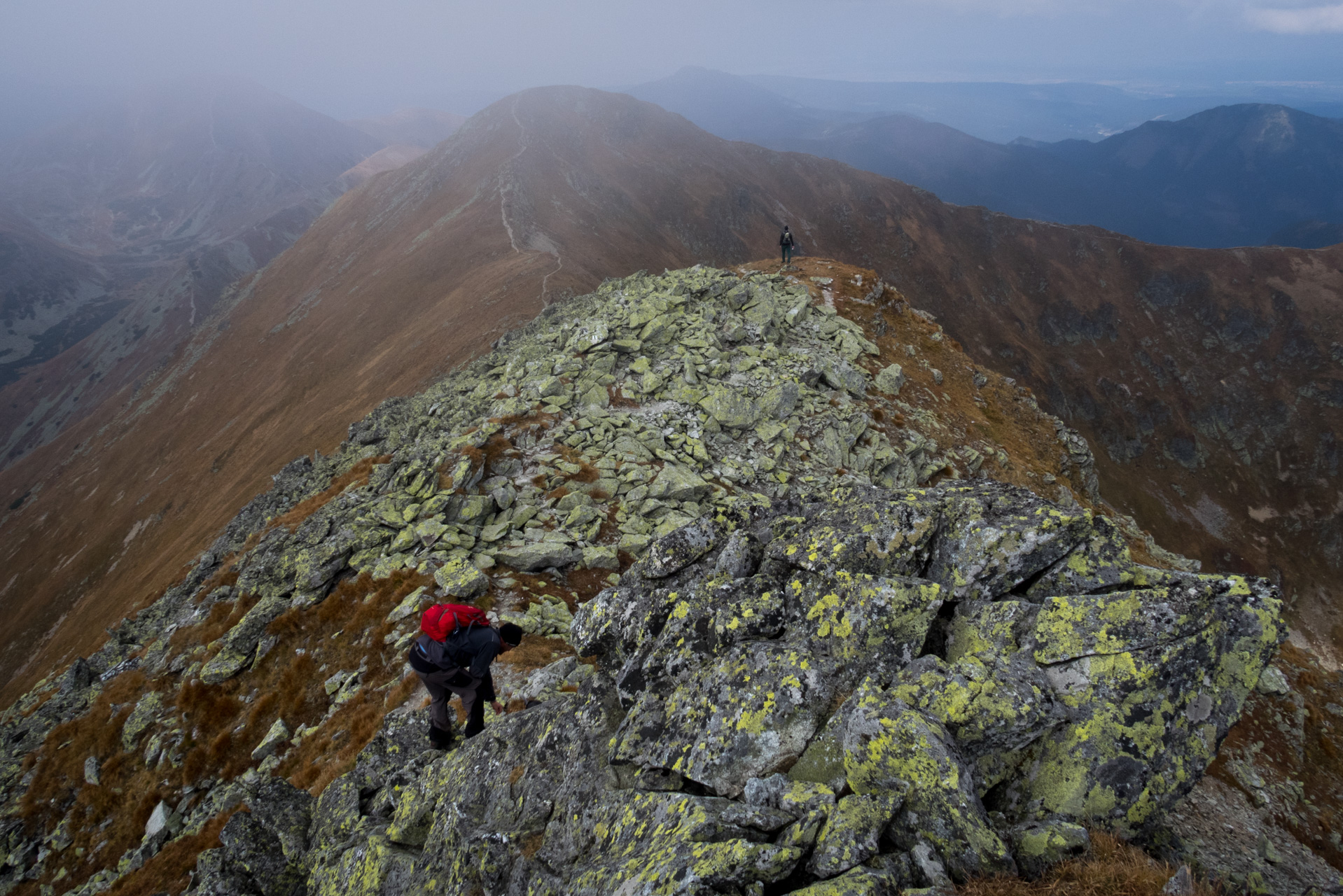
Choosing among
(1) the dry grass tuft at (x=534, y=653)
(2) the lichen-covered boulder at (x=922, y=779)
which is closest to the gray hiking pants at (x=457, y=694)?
(1) the dry grass tuft at (x=534, y=653)

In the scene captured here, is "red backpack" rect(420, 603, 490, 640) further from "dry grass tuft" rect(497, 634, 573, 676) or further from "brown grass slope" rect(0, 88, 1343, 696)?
"brown grass slope" rect(0, 88, 1343, 696)

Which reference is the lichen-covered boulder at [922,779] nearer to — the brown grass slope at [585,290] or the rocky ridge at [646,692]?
the rocky ridge at [646,692]

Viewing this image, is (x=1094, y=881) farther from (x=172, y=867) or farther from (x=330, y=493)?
(x=330, y=493)

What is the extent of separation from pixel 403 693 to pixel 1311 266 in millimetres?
205279

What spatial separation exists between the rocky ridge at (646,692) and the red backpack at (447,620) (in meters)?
2.02

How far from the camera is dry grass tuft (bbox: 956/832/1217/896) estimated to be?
17.9ft

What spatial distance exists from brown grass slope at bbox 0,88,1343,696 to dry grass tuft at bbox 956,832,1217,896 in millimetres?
57028

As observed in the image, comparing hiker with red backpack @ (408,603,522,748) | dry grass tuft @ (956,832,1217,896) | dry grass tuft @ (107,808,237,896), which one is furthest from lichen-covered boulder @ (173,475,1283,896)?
dry grass tuft @ (107,808,237,896)

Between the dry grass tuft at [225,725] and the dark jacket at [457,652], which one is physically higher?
the dark jacket at [457,652]

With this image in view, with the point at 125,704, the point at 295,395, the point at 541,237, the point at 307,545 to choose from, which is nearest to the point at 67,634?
the point at 295,395

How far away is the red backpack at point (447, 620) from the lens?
34.8ft

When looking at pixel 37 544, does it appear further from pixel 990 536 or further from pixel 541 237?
pixel 990 536

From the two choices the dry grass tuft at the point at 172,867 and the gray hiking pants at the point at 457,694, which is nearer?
the gray hiking pants at the point at 457,694

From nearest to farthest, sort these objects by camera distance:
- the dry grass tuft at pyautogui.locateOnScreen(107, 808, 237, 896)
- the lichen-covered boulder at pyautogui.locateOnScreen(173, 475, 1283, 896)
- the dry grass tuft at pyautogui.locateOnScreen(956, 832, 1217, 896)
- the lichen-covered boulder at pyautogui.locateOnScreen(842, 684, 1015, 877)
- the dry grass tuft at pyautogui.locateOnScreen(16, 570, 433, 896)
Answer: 1. the dry grass tuft at pyautogui.locateOnScreen(956, 832, 1217, 896)
2. the lichen-covered boulder at pyautogui.locateOnScreen(842, 684, 1015, 877)
3. the lichen-covered boulder at pyautogui.locateOnScreen(173, 475, 1283, 896)
4. the dry grass tuft at pyautogui.locateOnScreen(107, 808, 237, 896)
5. the dry grass tuft at pyautogui.locateOnScreen(16, 570, 433, 896)
